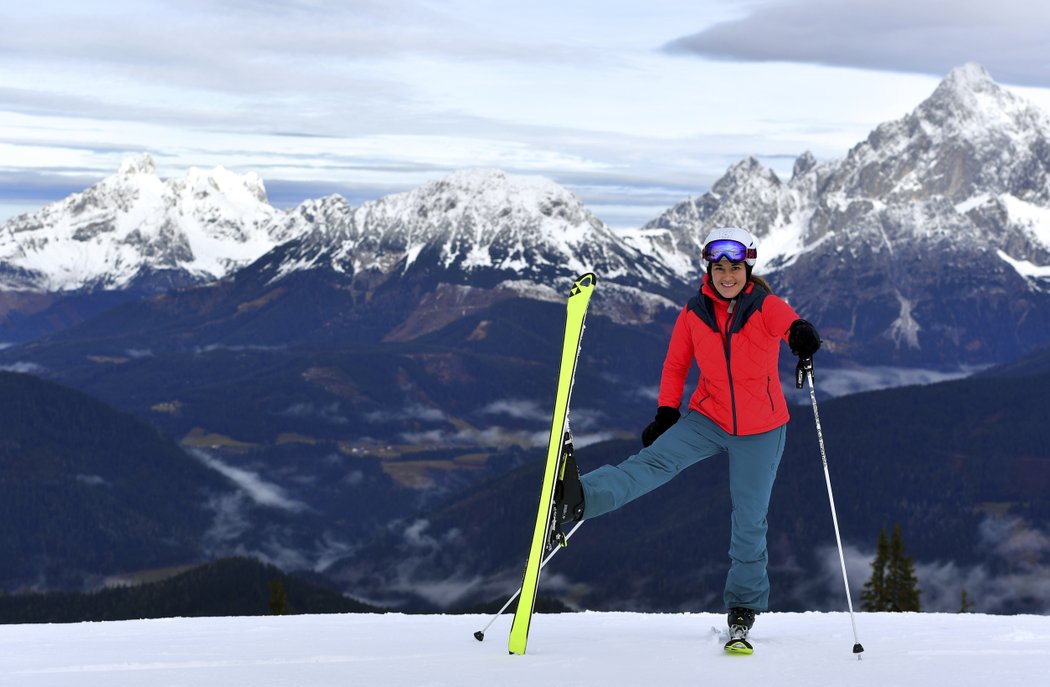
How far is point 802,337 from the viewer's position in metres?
9.85

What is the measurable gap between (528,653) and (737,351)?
121 inches

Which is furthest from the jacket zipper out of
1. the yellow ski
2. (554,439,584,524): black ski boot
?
(554,439,584,524): black ski boot

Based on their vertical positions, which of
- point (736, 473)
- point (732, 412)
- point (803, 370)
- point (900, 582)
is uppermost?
point (803, 370)

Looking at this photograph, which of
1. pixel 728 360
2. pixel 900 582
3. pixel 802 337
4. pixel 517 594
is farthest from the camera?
pixel 900 582

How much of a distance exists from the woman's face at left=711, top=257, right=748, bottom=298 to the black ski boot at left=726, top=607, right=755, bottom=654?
2.77 m

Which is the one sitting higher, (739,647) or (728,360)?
(728,360)

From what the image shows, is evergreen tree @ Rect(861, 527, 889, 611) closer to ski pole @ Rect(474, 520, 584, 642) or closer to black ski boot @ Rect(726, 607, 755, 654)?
ski pole @ Rect(474, 520, 584, 642)

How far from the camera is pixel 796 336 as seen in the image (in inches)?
389

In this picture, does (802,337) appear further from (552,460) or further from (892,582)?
(892,582)

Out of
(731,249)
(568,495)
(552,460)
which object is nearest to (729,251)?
(731,249)

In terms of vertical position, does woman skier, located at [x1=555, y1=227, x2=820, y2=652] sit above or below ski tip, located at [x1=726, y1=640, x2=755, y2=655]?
above

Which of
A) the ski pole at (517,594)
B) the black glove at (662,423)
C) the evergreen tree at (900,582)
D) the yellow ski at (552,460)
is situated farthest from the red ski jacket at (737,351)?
the evergreen tree at (900,582)

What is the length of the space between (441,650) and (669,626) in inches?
126

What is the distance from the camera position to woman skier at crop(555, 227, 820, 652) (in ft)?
32.8
